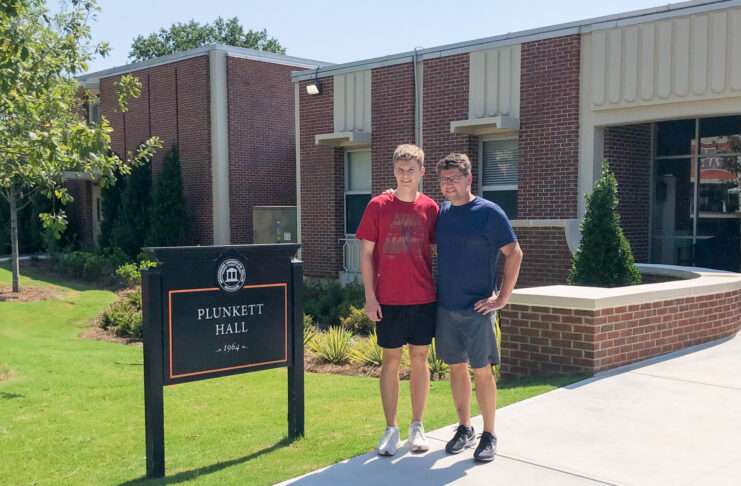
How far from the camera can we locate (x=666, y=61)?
11398mm

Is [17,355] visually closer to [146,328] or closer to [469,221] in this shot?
[146,328]

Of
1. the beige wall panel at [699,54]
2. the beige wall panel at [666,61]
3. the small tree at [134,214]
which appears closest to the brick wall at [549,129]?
the beige wall panel at [666,61]

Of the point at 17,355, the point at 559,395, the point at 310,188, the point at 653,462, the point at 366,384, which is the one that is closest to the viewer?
the point at 653,462

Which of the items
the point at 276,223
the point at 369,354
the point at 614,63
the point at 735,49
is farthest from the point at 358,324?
the point at 276,223

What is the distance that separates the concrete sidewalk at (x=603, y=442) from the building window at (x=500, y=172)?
7.46 meters

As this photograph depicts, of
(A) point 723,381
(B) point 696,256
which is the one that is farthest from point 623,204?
(A) point 723,381

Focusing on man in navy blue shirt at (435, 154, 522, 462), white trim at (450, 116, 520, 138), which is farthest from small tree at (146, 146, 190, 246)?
man in navy blue shirt at (435, 154, 522, 462)

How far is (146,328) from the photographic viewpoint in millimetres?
4621

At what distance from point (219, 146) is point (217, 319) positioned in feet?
49.8

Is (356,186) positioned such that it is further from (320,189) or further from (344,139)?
(344,139)

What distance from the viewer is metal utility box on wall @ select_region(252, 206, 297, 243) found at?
18531 millimetres

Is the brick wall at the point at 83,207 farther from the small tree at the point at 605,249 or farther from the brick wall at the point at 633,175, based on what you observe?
the small tree at the point at 605,249

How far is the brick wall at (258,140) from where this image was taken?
1978 cm

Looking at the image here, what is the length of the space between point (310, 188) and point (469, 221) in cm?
1263
